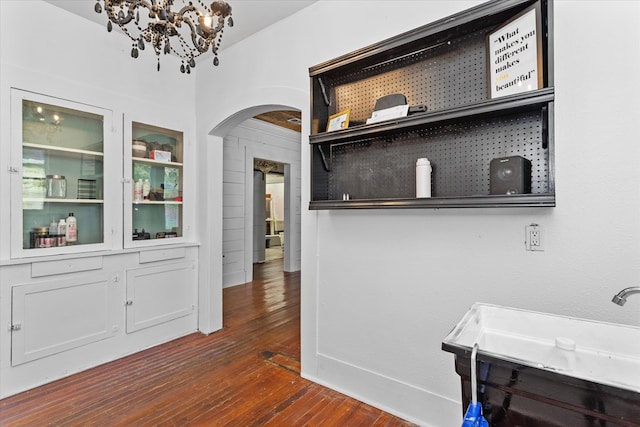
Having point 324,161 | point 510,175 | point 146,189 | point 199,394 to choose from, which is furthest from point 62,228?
point 510,175

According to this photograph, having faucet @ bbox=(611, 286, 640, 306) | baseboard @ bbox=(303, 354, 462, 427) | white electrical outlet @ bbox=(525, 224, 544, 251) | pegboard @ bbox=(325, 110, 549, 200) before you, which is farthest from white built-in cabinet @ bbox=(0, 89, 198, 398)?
faucet @ bbox=(611, 286, 640, 306)

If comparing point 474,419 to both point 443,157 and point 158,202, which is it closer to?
point 443,157

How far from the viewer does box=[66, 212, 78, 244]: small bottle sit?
108 inches

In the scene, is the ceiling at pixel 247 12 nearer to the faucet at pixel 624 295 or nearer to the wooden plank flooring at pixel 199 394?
the faucet at pixel 624 295

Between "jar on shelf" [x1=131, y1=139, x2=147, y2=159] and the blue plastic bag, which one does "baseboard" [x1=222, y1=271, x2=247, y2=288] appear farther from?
the blue plastic bag

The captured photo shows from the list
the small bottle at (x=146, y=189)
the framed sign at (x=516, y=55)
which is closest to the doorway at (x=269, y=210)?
the small bottle at (x=146, y=189)

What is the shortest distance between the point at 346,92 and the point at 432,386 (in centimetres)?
213

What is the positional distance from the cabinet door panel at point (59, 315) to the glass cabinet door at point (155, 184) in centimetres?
53

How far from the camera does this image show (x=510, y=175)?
164 cm

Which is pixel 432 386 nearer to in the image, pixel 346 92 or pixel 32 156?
pixel 346 92

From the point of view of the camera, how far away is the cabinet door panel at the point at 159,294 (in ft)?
9.87

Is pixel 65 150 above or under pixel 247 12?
under

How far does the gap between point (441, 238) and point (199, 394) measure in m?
2.05

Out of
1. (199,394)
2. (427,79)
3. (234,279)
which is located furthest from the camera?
(234,279)
